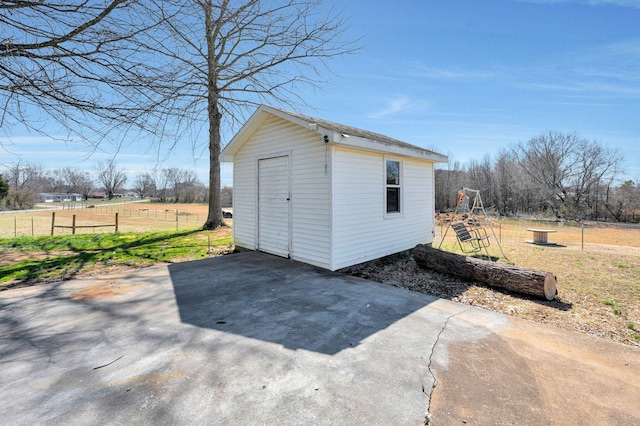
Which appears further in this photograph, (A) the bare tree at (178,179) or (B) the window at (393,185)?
(A) the bare tree at (178,179)

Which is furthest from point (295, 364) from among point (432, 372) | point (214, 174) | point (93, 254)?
point (214, 174)

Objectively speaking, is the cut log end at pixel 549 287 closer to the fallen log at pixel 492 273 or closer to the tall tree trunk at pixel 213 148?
the fallen log at pixel 492 273

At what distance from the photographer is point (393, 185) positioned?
22.0 ft

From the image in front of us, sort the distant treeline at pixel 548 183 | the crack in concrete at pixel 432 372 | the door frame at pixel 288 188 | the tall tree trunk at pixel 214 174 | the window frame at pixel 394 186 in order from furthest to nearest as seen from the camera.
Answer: the distant treeline at pixel 548 183, the tall tree trunk at pixel 214 174, the window frame at pixel 394 186, the door frame at pixel 288 188, the crack in concrete at pixel 432 372

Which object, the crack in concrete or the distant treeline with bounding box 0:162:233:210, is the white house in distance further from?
the distant treeline with bounding box 0:162:233:210

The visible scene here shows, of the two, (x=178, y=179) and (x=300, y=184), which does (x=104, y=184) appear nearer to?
(x=178, y=179)

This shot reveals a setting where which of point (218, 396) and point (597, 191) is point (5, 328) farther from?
point (597, 191)

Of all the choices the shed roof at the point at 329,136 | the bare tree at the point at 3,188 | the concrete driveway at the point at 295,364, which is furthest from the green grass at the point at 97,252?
the bare tree at the point at 3,188

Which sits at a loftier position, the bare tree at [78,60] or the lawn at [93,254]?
the bare tree at [78,60]

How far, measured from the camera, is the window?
6583mm

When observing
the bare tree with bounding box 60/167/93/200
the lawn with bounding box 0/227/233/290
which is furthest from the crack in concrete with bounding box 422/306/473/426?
the bare tree with bounding box 60/167/93/200

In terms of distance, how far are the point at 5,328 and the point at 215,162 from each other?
8873 millimetres

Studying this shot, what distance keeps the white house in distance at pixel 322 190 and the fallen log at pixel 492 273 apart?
103 cm

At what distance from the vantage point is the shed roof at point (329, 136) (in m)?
4.94
